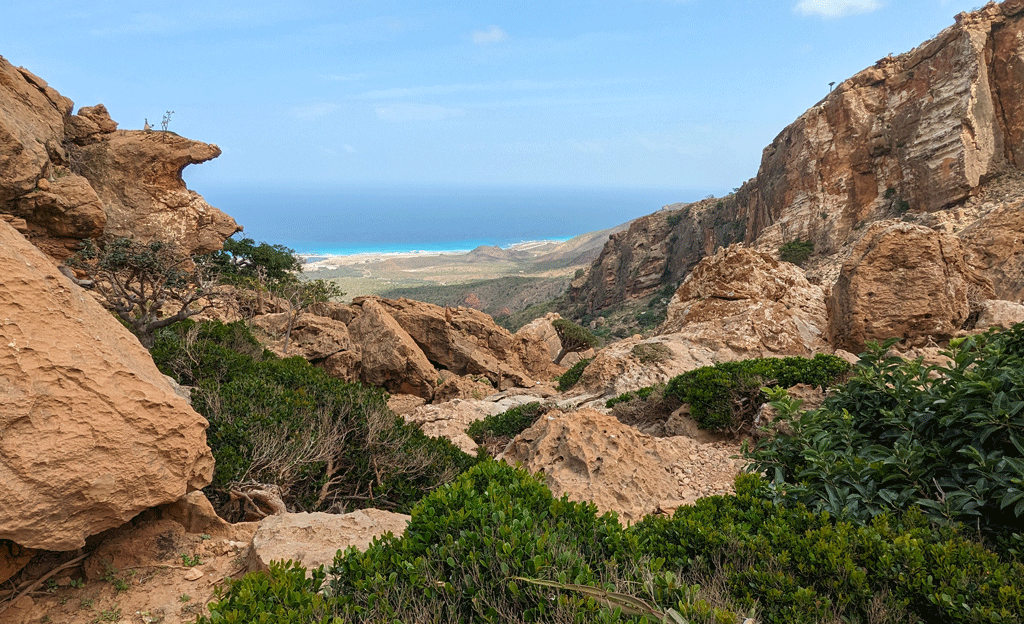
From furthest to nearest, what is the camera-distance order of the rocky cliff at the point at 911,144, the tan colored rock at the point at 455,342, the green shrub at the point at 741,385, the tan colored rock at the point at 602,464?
the rocky cliff at the point at 911,144
the tan colored rock at the point at 455,342
the green shrub at the point at 741,385
the tan colored rock at the point at 602,464

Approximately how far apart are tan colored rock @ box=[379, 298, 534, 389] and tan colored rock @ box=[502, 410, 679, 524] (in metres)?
12.2

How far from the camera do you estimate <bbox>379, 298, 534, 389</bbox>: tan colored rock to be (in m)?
19.6

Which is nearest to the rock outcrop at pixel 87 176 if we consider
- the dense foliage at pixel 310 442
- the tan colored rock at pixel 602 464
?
the dense foliage at pixel 310 442

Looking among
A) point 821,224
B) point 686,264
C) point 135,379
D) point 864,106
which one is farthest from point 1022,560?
point 686,264

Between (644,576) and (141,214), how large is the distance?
24859 mm

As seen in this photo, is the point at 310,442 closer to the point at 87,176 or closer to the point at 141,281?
the point at 141,281

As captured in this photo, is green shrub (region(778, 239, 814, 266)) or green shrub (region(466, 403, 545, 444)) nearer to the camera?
green shrub (region(466, 403, 545, 444))

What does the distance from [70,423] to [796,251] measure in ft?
125

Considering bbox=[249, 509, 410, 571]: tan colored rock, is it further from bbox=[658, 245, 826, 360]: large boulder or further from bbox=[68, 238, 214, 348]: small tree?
bbox=[658, 245, 826, 360]: large boulder

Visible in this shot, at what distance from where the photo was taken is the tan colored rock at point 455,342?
19.6 m

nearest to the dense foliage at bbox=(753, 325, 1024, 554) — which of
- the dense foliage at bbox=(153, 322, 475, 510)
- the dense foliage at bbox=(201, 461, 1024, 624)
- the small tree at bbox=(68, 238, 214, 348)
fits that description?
the dense foliage at bbox=(201, 461, 1024, 624)

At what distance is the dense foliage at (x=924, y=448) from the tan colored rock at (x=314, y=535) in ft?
10.1

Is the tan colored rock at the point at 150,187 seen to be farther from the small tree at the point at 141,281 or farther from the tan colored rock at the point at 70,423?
the tan colored rock at the point at 70,423

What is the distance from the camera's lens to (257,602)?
9.09ft
